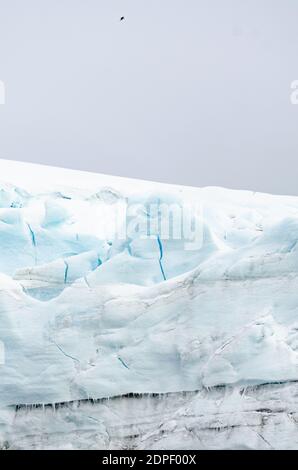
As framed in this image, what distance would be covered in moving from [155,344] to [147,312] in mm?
321

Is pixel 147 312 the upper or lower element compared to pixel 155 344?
upper

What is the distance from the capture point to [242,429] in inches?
281

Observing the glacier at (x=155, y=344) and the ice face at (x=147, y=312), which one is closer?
the glacier at (x=155, y=344)

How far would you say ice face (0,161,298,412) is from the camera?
7.39 meters

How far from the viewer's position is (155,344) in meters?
7.52

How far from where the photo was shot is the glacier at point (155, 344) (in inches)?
285

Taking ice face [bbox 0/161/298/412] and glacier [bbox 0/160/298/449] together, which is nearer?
glacier [bbox 0/160/298/449]

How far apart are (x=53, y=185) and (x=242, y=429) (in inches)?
149

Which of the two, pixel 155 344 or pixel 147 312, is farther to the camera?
pixel 147 312

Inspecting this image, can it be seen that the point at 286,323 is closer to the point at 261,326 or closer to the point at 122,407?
the point at 261,326

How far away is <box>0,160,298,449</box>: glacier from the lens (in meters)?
7.23

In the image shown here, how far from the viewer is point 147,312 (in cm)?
766
